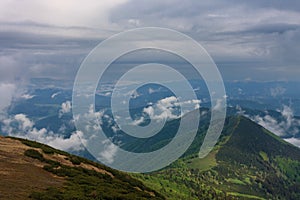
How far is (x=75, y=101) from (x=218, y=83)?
81.1 ft

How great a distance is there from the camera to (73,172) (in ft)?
216

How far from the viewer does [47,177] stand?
5934cm

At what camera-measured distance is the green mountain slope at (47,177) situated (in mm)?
49062

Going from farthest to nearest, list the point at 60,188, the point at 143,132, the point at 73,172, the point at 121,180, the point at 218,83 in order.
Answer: the point at 143,132, the point at 121,180, the point at 73,172, the point at 218,83, the point at 60,188

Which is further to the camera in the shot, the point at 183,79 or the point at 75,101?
the point at 183,79

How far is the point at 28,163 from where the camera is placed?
64.5 meters

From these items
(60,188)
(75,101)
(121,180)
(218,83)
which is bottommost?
(121,180)

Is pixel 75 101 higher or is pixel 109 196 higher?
pixel 75 101

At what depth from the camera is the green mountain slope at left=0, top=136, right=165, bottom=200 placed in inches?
1932

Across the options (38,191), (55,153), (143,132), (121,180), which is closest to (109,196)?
(38,191)

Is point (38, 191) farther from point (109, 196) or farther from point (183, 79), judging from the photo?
point (183, 79)

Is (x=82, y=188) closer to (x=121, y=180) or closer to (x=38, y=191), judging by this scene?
(x=38, y=191)

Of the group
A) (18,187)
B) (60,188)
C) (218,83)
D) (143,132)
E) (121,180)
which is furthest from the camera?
(143,132)

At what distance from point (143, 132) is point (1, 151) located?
4200cm
